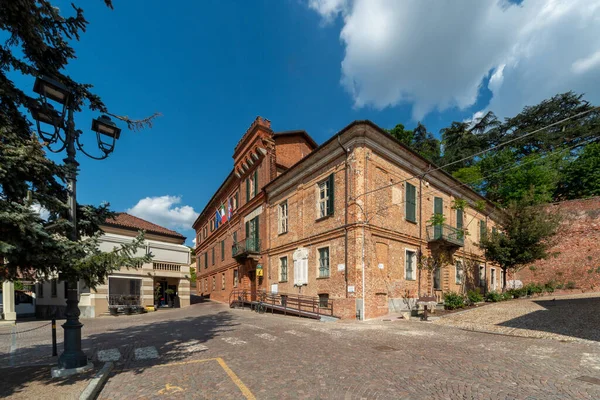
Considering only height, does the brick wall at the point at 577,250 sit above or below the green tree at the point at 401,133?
below

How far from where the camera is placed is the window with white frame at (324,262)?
1596cm

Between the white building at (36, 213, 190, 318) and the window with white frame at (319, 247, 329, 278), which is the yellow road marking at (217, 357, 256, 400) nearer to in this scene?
the window with white frame at (319, 247, 329, 278)

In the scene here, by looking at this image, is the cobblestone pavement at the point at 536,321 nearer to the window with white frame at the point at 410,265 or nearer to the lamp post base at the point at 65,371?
the window with white frame at the point at 410,265

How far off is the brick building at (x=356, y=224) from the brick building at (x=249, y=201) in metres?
0.10

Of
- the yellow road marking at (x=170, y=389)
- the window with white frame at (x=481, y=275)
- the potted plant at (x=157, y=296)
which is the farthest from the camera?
the window with white frame at (x=481, y=275)

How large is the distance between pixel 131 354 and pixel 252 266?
15338 mm

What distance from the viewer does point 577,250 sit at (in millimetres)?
26312

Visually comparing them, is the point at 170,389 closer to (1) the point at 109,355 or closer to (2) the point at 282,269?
(1) the point at 109,355

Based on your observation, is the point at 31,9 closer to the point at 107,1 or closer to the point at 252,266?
the point at 107,1

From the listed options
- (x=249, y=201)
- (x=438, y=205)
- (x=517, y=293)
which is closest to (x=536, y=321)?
(x=438, y=205)

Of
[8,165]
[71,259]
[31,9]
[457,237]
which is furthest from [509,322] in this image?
[31,9]

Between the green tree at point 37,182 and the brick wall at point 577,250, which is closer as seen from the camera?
the green tree at point 37,182

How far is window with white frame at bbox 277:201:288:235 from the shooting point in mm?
20031

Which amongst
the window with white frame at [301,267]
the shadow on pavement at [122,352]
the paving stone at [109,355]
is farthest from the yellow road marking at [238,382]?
the window with white frame at [301,267]
